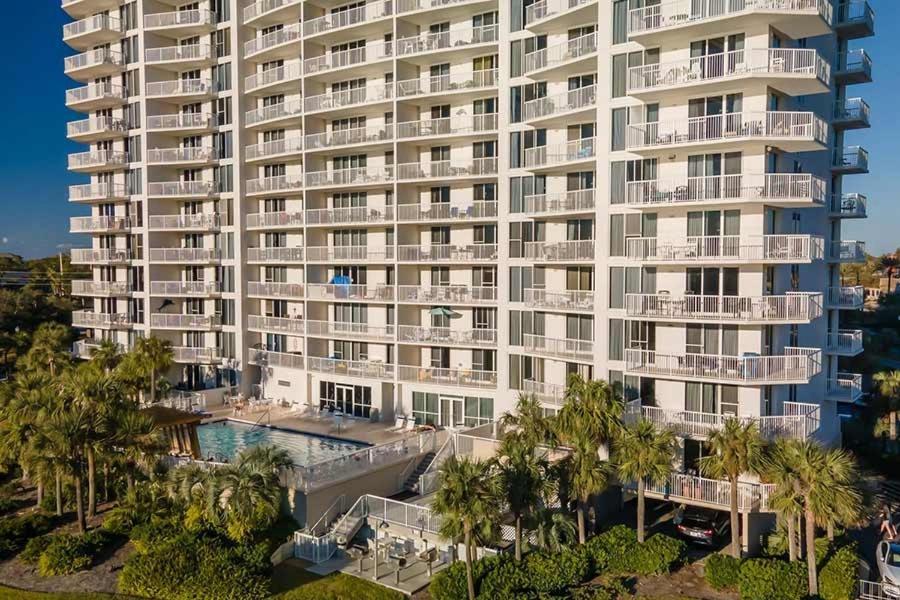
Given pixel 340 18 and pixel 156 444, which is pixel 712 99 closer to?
pixel 340 18

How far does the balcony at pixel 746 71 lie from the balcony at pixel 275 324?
27.8 meters

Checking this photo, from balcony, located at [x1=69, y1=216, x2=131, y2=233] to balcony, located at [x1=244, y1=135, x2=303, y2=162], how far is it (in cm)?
1311

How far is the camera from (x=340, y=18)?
4506cm

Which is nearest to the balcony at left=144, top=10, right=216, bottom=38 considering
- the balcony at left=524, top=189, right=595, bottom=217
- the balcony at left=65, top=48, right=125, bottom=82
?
the balcony at left=65, top=48, right=125, bottom=82

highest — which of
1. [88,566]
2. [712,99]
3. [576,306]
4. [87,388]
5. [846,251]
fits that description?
[712,99]

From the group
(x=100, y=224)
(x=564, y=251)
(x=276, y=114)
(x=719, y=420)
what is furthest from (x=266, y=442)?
(x=100, y=224)

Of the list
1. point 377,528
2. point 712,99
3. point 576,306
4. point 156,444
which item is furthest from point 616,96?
point 156,444

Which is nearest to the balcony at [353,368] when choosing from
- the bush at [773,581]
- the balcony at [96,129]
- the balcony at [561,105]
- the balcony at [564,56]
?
the balcony at [561,105]

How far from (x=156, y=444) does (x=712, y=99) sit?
29189 millimetres

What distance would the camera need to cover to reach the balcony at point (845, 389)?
35.8m

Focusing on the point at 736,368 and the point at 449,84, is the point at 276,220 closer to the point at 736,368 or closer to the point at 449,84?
the point at 449,84

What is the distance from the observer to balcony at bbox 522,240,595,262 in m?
34.6

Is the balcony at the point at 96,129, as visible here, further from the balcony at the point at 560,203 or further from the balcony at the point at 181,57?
the balcony at the point at 560,203

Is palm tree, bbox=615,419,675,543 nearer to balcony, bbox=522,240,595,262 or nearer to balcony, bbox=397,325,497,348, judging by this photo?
balcony, bbox=522,240,595,262
